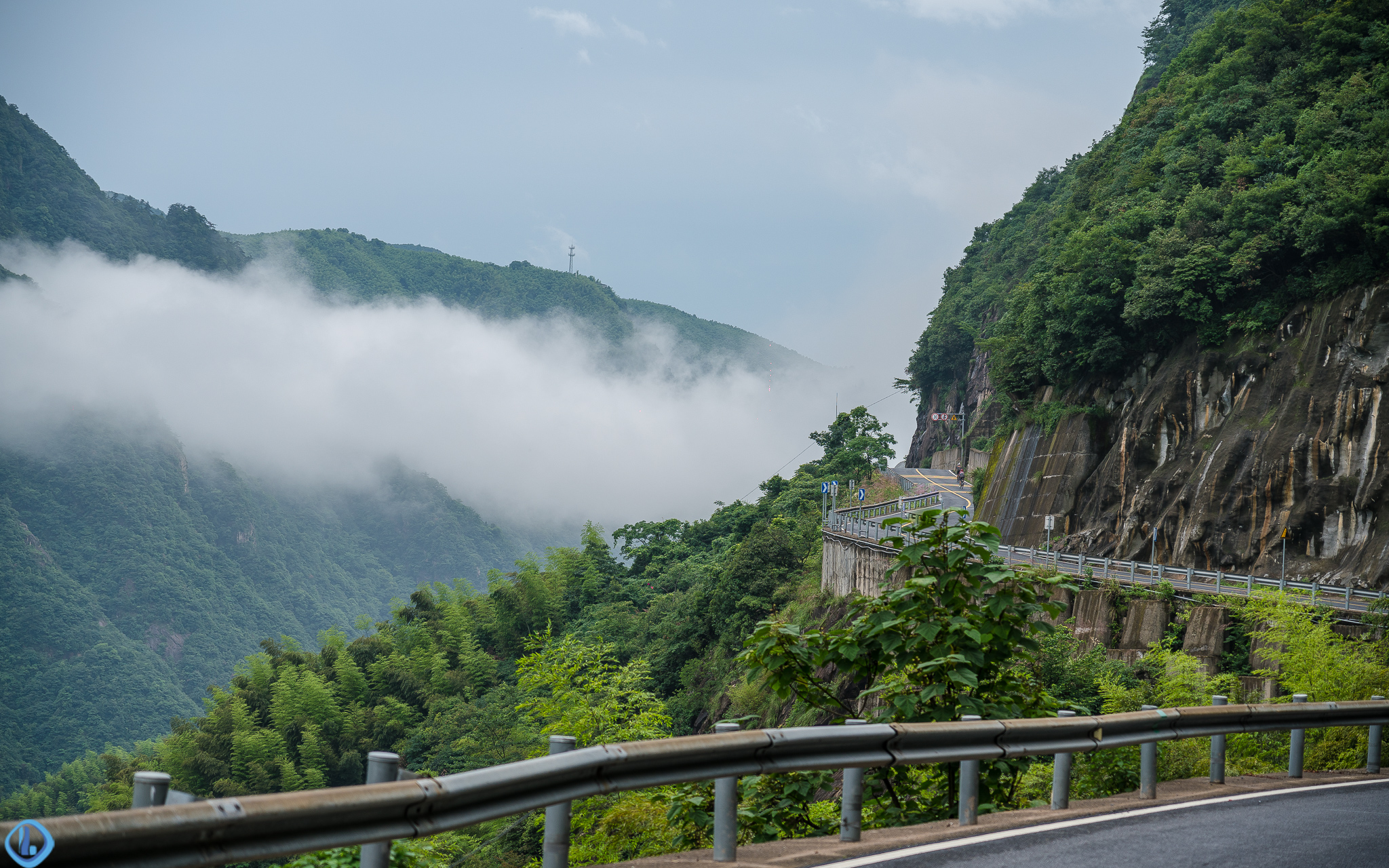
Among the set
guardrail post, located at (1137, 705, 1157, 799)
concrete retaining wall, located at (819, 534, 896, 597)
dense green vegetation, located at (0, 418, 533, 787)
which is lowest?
dense green vegetation, located at (0, 418, 533, 787)

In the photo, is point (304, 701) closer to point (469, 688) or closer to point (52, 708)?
point (469, 688)

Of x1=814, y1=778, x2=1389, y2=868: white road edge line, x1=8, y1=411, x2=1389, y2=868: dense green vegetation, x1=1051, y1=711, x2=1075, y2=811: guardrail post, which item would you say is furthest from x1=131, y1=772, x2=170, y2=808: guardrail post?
x1=1051, y1=711, x2=1075, y2=811: guardrail post

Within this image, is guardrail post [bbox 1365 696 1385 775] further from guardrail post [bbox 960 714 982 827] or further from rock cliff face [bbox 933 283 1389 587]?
rock cliff face [bbox 933 283 1389 587]

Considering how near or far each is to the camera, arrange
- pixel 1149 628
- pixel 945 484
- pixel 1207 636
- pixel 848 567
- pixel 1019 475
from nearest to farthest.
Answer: pixel 1207 636
pixel 1149 628
pixel 848 567
pixel 1019 475
pixel 945 484

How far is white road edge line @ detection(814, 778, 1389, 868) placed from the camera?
5.62 meters

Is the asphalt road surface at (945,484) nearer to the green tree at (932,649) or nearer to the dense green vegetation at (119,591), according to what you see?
the green tree at (932,649)

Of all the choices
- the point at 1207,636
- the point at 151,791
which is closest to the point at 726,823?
the point at 151,791

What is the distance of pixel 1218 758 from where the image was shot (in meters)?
8.61

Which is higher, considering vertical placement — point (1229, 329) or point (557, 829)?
point (1229, 329)

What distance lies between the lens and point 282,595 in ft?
609

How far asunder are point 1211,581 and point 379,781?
29.8m

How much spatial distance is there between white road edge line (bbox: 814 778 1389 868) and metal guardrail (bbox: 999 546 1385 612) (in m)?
14.5

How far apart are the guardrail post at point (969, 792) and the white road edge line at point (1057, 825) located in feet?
0.64

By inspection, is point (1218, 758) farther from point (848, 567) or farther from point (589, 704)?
point (848, 567)
